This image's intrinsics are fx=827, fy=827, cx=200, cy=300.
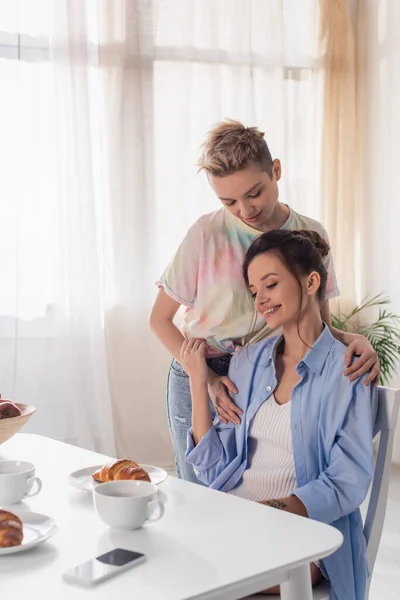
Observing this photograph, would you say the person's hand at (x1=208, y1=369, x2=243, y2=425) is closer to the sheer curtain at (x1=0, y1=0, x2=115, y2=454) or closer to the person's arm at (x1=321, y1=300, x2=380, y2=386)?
the person's arm at (x1=321, y1=300, x2=380, y2=386)

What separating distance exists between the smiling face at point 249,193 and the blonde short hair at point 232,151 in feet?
0.05

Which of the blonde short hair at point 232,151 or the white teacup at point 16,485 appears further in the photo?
the blonde short hair at point 232,151

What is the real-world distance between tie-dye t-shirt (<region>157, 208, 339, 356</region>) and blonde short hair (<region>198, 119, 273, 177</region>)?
0.18 metres

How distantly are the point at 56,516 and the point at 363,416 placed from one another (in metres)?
0.65

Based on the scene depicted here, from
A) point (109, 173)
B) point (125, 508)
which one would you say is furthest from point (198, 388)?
point (109, 173)

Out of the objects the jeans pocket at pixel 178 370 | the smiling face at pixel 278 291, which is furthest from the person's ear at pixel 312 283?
the jeans pocket at pixel 178 370

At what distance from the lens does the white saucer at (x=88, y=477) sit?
1.42 meters

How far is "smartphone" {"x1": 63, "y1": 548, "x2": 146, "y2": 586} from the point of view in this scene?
3.31 ft

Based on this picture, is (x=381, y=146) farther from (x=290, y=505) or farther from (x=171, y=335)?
(x=290, y=505)

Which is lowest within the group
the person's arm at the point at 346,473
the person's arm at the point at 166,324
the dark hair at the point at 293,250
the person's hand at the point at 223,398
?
the person's arm at the point at 346,473

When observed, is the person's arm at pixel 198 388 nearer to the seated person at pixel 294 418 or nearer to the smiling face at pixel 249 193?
the seated person at pixel 294 418

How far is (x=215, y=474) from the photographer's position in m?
1.81

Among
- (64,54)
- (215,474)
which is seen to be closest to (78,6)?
(64,54)

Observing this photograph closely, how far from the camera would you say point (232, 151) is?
6.12 ft
